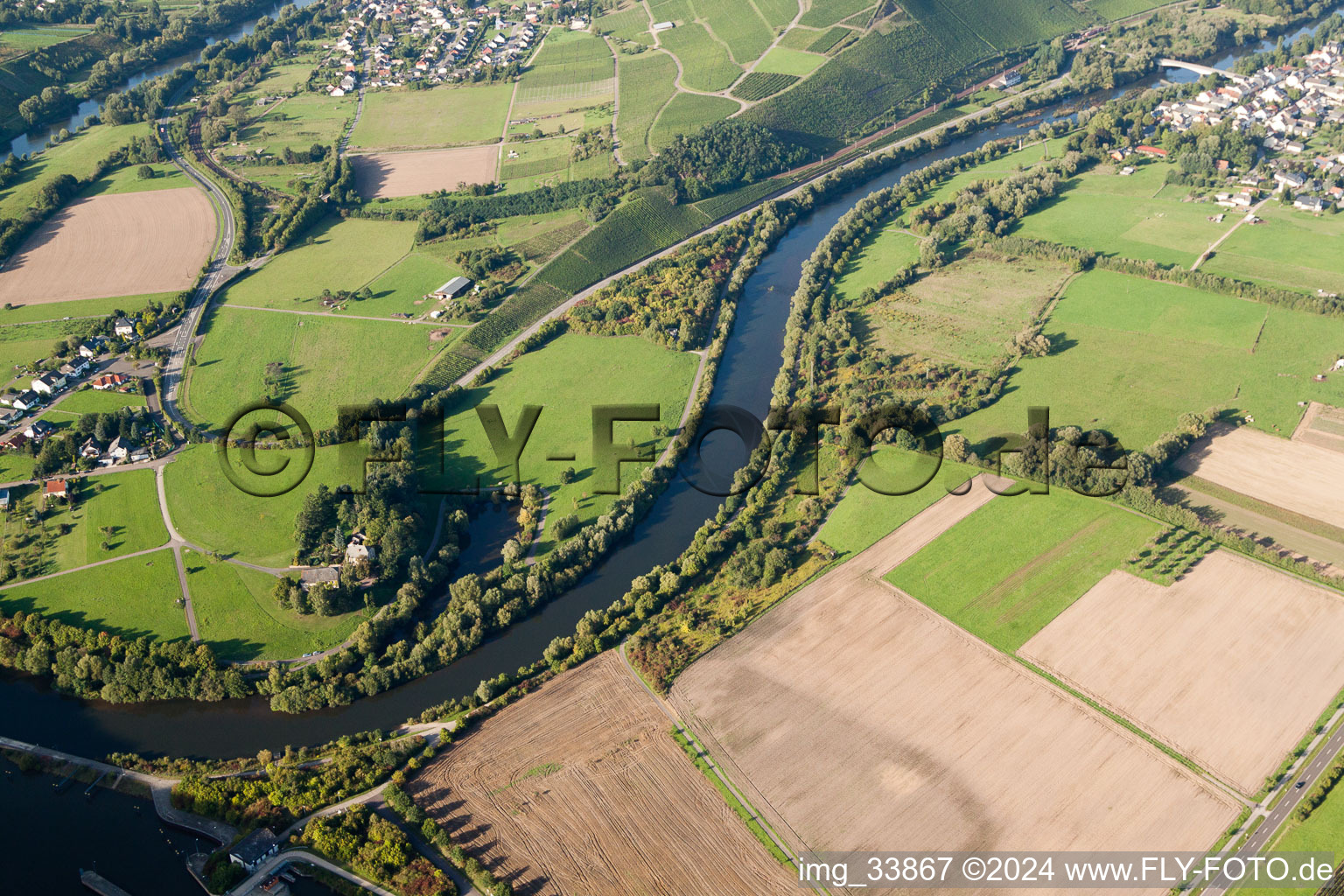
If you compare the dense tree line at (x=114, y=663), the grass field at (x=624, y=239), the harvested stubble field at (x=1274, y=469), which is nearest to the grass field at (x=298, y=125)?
the grass field at (x=624, y=239)

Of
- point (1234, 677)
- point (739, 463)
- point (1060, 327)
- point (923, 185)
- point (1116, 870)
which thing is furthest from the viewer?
point (923, 185)

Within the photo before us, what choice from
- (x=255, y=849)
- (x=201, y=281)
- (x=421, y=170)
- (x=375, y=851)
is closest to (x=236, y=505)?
(x=255, y=849)

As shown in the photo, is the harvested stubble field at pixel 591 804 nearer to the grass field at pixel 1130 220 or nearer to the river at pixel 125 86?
A: the grass field at pixel 1130 220

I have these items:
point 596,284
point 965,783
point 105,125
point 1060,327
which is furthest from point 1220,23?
point 105,125

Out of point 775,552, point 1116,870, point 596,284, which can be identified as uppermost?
point 596,284

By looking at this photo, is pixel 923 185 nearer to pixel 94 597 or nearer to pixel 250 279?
pixel 250 279

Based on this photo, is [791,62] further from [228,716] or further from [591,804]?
[591,804]
